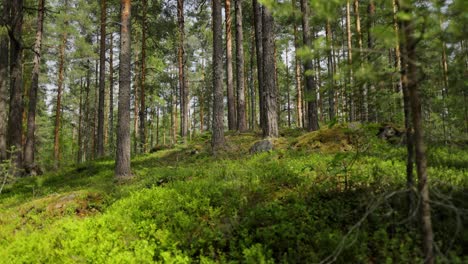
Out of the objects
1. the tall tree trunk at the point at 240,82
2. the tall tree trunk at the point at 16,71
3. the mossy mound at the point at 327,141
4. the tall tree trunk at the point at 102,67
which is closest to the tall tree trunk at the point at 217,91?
the mossy mound at the point at 327,141

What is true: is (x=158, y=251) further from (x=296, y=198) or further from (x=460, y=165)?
(x=460, y=165)

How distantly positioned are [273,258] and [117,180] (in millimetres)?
7730

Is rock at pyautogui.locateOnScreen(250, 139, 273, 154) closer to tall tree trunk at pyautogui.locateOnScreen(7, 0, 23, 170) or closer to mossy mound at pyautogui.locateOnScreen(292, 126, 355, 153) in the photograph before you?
mossy mound at pyautogui.locateOnScreen(292, 126, 355, 153)

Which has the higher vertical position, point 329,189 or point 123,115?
point 123,115

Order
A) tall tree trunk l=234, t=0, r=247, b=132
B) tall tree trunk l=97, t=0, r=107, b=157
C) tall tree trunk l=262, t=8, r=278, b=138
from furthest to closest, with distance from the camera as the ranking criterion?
tall tree trunk l=97, t=0, r=107, b=157 → tall tree trunk l=234, t=0, r=247, b=132 → tall tree trunk l=262, t=8, r=278, b=138

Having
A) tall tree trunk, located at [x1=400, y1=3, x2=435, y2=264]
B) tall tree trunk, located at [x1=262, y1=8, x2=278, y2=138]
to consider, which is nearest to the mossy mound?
tall tree trunk, located at [x1=262, y1=8, x2=278, y2=138]

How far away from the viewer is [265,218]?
5027 millimetres

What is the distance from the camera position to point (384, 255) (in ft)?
12.5

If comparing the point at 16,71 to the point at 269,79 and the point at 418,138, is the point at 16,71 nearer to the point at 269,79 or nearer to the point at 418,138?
the point at 269,79

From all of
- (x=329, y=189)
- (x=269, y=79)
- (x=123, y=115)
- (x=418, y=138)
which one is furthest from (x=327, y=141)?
(x=418, y=138)

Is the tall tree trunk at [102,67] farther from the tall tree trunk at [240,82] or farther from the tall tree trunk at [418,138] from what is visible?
the tall tree trunk at [418,138]

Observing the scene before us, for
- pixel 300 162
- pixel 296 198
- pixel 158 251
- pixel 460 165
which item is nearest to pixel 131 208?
pixel 158 251

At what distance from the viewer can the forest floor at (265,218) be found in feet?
13.3

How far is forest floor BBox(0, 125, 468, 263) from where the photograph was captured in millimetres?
4051
